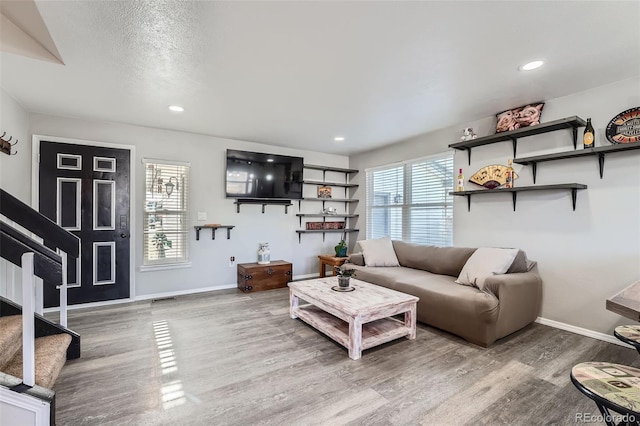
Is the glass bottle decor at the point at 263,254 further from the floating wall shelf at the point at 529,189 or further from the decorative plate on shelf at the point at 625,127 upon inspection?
the decorative plate on shelf at the point at 625,127

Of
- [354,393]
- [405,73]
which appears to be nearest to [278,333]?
[354,393]

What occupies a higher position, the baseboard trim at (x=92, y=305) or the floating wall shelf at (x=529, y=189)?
the floating wall shelf at (x=529, y=189)

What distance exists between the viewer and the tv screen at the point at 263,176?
15.1 ft

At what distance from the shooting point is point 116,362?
2312 mm

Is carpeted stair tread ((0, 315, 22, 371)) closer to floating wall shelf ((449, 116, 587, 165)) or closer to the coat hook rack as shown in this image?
the coat hook rack

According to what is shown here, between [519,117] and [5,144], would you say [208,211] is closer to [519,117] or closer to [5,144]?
[5,144]

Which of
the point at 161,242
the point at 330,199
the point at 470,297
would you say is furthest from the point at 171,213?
the point at 470,297

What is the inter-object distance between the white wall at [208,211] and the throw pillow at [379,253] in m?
1.43

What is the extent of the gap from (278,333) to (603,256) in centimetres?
323

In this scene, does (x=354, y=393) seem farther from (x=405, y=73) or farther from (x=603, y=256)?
(x=603, y=256)

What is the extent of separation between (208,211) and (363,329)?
3011mm

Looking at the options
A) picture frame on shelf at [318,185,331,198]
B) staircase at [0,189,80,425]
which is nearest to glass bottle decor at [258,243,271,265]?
picture frame on shelf at [318,185,331,198]

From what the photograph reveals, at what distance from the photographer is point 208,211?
4508 millimetres

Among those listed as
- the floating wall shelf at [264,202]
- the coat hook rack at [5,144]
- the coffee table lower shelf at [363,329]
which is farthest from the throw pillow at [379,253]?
the coat hook rack at [5,144]
